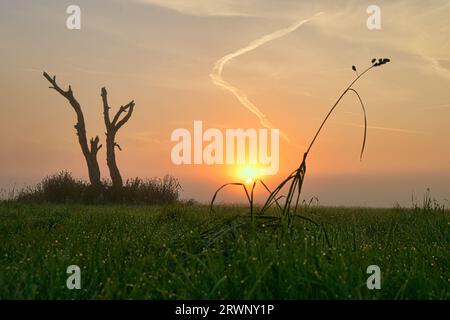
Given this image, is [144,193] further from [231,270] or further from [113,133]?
[231,270]

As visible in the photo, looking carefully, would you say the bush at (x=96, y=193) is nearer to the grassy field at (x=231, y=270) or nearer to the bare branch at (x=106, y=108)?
the bare branch at (x=106, y=108)

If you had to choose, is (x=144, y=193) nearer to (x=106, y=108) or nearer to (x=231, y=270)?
(x=106, y=108)

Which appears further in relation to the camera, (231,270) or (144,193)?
(144,193)

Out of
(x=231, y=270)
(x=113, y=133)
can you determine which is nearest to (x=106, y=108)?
(x=113, y=133)

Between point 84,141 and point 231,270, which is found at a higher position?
point 84,141

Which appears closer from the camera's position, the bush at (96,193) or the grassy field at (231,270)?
the grassy field at (231,270)

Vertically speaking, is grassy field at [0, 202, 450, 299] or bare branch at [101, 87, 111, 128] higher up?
bare branch at [101, 87, 111, 128]

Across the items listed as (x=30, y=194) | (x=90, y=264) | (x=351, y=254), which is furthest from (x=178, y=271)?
(x=30, y=194)

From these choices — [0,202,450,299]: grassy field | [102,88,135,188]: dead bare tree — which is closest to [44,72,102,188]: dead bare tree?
[102,88,135,188]: dead bare tree

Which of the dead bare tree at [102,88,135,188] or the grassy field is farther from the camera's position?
the dead bare tree at [102,88,135,188]

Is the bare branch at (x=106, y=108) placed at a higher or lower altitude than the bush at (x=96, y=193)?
higher

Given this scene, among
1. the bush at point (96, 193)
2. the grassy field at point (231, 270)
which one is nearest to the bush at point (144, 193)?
the bush at point (96, 193)

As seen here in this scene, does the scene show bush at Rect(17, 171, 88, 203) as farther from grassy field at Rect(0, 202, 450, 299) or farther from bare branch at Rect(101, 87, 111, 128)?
grassy field at Rect(0, 202, 450, 299)
